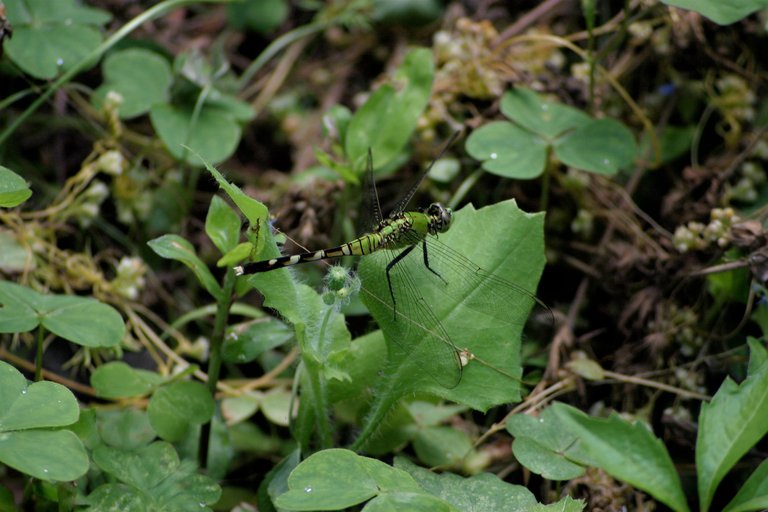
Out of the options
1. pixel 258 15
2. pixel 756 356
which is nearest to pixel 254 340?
pixel 756 356

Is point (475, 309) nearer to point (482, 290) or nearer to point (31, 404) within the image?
point (482, 290)

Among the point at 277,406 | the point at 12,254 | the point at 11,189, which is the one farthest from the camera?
the point at 12,254

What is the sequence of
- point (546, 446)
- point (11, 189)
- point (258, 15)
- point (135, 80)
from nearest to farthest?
point (11, 189)
point (546, 446)
point (135, 80)
point (258, 15)

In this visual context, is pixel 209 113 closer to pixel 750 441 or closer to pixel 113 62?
pixel 113 62

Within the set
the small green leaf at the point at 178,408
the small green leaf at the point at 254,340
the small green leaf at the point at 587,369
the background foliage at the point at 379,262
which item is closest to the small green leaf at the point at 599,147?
the background foliage at the point at 379,262

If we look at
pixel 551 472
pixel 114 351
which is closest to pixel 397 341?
pixel 551 472

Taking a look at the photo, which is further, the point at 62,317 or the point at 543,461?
→ the point at 62,317
